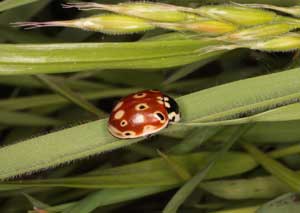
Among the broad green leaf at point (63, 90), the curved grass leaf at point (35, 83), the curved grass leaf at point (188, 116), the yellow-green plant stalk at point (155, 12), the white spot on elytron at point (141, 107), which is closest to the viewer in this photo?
the yellow-green plant stalk at point (155, 12)

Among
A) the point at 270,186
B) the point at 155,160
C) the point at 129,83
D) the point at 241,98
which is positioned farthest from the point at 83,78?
the point at 241,98

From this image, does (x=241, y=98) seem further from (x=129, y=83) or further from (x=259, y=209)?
(x=129, y=83)

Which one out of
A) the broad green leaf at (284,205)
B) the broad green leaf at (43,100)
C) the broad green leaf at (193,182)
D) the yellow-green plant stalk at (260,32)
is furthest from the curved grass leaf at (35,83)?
the yellow-green plant stalk at (260,32)

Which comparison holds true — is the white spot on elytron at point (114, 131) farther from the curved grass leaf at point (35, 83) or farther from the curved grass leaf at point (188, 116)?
the curved grass leaf at point (35, 83)

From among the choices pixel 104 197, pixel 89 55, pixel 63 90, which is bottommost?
pixel 104 197

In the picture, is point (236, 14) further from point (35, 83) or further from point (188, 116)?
point (35, 83)

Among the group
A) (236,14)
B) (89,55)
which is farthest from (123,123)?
(236,14)
